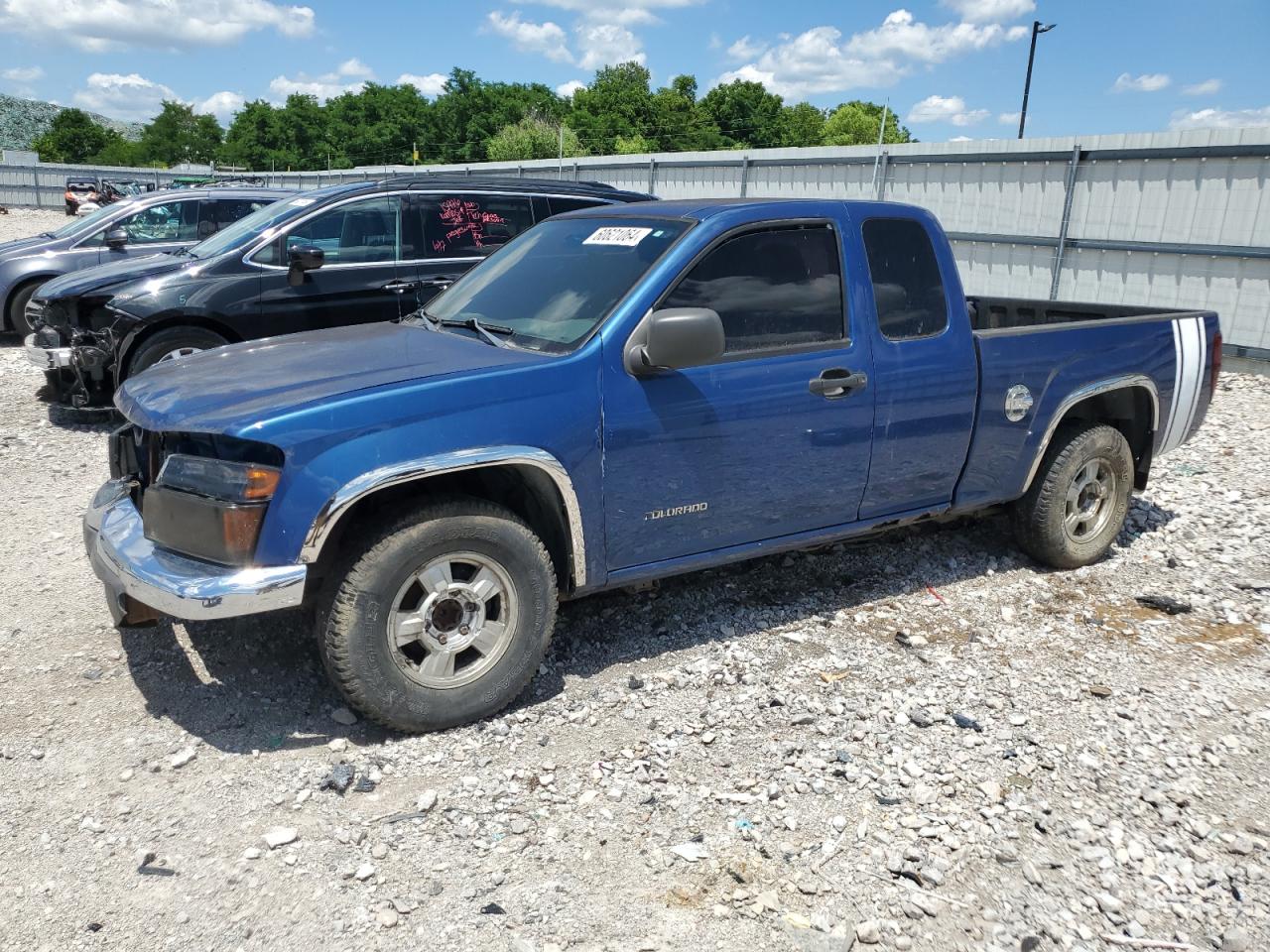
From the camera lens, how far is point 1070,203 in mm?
11477

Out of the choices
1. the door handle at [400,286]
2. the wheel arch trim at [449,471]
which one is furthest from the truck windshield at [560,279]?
the door handle at [400,286]

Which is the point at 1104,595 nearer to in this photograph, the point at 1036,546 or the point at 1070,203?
the point at 1036,546

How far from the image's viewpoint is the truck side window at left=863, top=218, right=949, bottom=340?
426 cm

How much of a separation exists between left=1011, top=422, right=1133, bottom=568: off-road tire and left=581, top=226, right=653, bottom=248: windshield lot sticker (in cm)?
257

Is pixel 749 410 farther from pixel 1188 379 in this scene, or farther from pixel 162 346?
pixel 162 346

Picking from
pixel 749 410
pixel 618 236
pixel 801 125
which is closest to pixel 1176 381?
pixel 749 410

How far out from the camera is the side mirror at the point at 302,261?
22.6 ft

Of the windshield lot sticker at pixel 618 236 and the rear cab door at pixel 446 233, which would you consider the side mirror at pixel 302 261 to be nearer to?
the rear cab door at pixel 446 233

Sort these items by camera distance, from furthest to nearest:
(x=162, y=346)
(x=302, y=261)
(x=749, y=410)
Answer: (x=162, y=346) < (x=302, y=261) < (x=749, y=410)

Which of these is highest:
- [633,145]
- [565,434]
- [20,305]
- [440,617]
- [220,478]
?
[633,145]

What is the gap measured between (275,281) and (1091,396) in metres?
5.85

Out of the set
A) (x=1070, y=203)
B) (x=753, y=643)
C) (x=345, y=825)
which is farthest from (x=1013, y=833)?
(x=1070, y=203)

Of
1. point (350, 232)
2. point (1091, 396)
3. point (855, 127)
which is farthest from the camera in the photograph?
point (855, 127)

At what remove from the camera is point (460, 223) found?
7.96m
